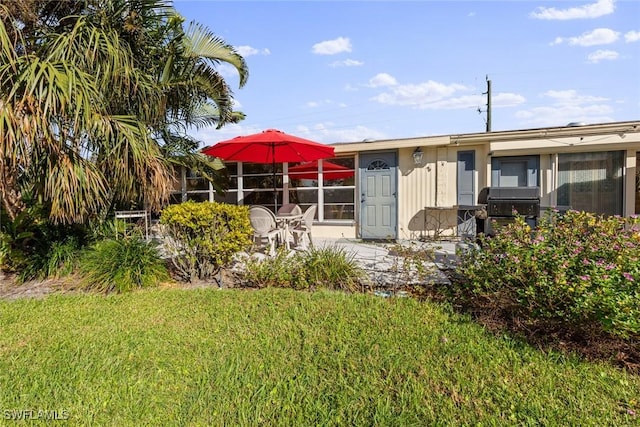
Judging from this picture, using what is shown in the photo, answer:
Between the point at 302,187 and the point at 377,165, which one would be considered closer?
the point at 377,165

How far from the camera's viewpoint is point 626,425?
194 centimetres

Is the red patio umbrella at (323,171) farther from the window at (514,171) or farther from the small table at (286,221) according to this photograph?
the window at (514,171)

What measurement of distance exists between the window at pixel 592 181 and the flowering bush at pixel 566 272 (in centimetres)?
499

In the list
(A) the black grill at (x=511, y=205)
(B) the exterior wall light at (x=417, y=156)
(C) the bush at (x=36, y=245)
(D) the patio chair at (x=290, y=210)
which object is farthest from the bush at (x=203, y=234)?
(B) the exterior wall light at (x=417, y=156)

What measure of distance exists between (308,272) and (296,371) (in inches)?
77.2

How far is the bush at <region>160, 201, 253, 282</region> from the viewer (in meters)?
4.71

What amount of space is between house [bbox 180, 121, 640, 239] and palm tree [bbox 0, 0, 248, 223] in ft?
13.7

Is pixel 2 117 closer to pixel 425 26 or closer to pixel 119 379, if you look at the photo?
pixel 119 379

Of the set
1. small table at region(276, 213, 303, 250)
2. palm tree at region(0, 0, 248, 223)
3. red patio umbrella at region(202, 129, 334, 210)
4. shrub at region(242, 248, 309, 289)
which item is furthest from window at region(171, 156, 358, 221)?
shrub at region(242, 248, 309, 289)

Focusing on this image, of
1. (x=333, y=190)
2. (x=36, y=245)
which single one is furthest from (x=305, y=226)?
(x=36, y=245)

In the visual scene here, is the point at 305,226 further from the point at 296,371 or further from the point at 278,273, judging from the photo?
the point at 296,371

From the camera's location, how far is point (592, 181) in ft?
25.6

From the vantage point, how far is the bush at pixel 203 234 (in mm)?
4707

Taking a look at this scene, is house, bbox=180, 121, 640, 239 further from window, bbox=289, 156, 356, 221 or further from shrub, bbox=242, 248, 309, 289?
shrub, bbox=242, 248, 309, 289
